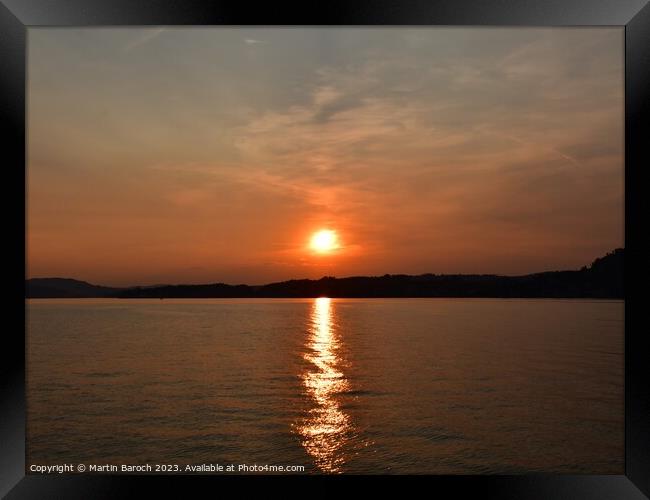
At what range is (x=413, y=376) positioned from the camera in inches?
755

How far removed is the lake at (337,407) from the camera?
36.9 ft

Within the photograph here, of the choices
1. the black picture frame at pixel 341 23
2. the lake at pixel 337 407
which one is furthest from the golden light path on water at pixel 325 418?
the black picture frame at pixel 341 23

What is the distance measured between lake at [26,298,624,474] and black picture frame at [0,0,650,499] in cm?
276

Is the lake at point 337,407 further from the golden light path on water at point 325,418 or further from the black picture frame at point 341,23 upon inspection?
the black picture frame at point 341,23

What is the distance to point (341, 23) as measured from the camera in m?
2.29

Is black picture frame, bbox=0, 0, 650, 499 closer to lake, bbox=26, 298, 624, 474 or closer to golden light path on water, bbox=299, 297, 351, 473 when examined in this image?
lake, bbox=26, 298, 624, 474

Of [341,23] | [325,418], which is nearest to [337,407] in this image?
[325,418]

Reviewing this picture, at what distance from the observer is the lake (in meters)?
11.2

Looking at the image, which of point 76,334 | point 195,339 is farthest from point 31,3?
point 76,334

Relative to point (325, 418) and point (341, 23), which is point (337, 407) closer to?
point (325, 418)

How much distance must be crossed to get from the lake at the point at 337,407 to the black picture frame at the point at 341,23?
109 inches

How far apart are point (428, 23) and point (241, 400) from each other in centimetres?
1616

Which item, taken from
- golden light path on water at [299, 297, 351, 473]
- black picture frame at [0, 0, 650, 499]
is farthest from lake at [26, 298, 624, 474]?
black picture frame at [0, 0, 650, 499]

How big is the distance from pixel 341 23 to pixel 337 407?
566 inches
